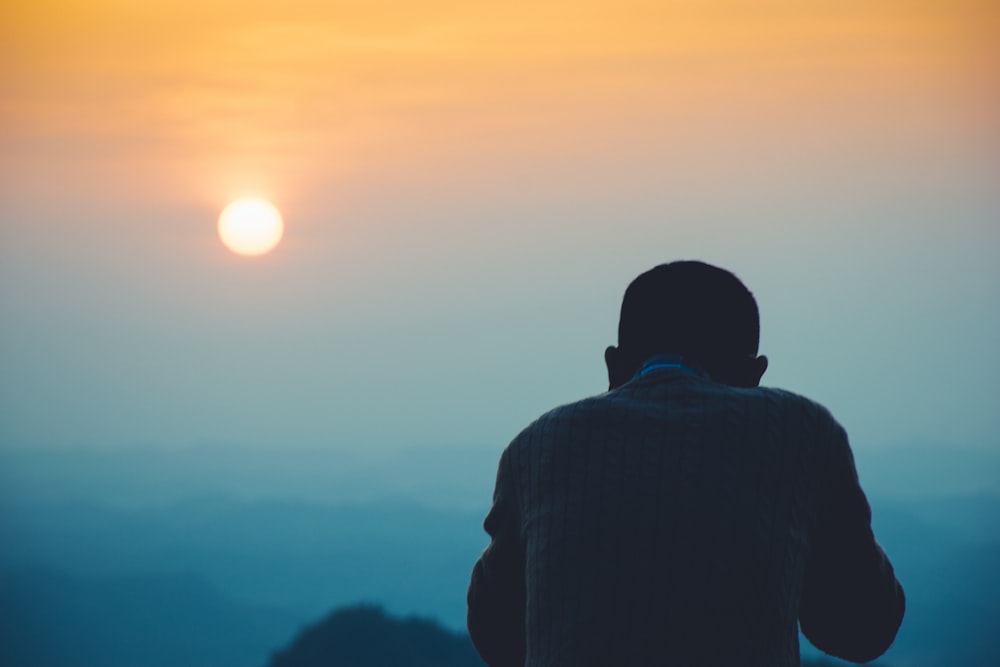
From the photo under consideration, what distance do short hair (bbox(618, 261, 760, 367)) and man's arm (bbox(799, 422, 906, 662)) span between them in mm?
217

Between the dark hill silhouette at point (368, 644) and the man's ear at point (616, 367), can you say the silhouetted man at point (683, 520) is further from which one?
the dark hill silhouette at point (368, 644)

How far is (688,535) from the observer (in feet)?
5.22

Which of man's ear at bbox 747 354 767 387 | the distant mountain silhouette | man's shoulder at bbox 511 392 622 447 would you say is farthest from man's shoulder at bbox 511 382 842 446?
the distant mountain silhouette

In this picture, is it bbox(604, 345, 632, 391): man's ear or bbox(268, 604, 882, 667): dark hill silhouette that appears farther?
bbox(268, 604, 882, 667): dark hill silhouette

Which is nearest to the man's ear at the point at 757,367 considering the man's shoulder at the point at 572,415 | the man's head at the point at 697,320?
the man's head at the point at 697,320

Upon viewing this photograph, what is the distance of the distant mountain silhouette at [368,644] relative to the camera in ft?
32.5

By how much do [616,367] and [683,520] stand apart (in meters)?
0.35

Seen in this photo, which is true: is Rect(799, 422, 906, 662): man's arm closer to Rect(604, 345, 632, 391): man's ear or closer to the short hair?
the short hair

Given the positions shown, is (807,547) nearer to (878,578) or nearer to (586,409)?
(878,578)

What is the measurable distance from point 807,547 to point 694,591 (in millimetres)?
208

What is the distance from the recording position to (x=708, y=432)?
1.66 m

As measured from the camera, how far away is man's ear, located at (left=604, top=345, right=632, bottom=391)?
1858 mm

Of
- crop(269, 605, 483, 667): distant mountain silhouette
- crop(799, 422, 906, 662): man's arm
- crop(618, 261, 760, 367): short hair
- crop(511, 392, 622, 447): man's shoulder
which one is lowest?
crop(269, 605, 483, 667): distant mountain silhouette

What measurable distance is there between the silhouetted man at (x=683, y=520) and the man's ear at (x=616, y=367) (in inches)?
0.6
